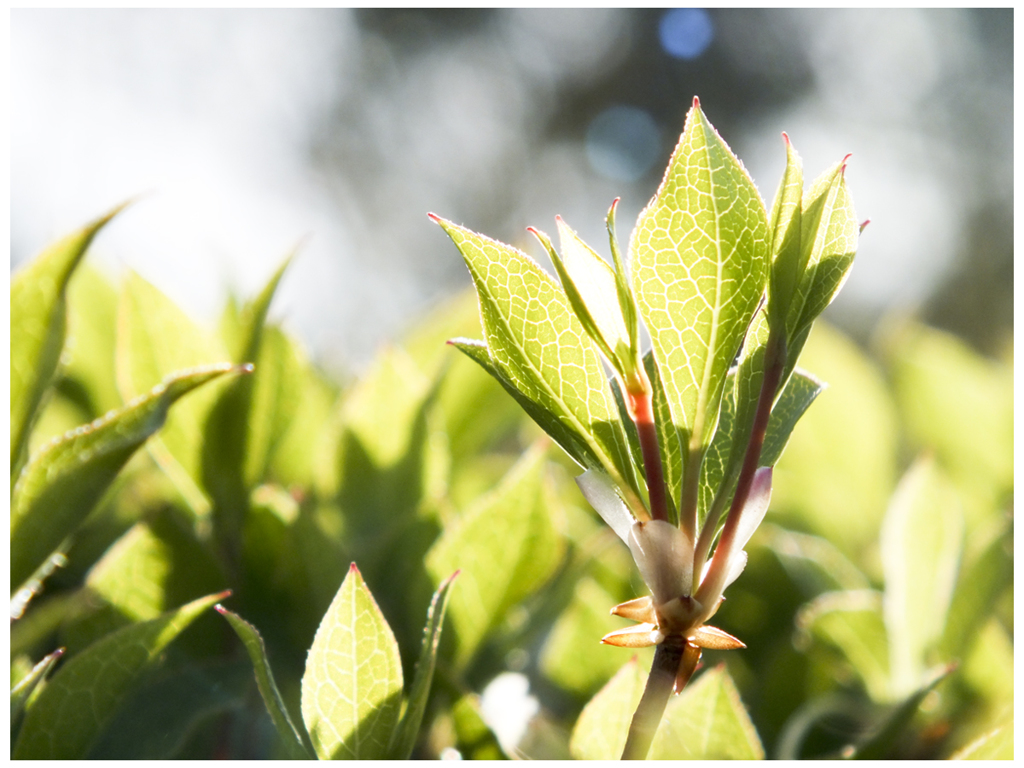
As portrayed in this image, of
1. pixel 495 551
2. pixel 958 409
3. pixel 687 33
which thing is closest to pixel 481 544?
pixel 495 551

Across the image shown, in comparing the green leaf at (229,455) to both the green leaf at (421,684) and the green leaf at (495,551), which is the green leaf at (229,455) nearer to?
the green leaf at (495,551)

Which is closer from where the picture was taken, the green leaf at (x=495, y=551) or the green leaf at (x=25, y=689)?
the green leaf at (x=25, y=689)

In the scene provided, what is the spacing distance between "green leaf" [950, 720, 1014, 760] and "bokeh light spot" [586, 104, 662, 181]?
31.4ft

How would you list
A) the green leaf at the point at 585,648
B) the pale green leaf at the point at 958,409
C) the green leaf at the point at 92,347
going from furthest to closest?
the pale green leaf at the point at 958,409, the green leaf at the point at 92,347, the green leaf at the point at 585,648

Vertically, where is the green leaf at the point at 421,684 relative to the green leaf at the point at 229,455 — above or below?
below

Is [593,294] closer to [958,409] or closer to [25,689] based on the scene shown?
[25,689]

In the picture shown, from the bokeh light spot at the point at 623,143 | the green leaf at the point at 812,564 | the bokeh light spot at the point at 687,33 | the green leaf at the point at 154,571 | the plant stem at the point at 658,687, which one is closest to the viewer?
the plant stem at the point at 658,687

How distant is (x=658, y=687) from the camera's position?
Result: 38 cm

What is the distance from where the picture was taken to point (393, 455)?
812 mm

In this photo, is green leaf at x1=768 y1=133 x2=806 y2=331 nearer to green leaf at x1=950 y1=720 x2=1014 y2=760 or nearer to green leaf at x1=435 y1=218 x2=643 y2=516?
green leaf at x1=435 y1=218 x2=643 y2=516

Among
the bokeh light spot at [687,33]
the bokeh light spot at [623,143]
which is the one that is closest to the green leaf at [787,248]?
the bokeh light spot at [687,33]

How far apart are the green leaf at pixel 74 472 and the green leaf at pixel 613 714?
0.34 metres

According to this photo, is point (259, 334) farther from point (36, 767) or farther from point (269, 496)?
point (36, 767)

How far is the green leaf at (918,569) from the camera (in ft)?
2.49
